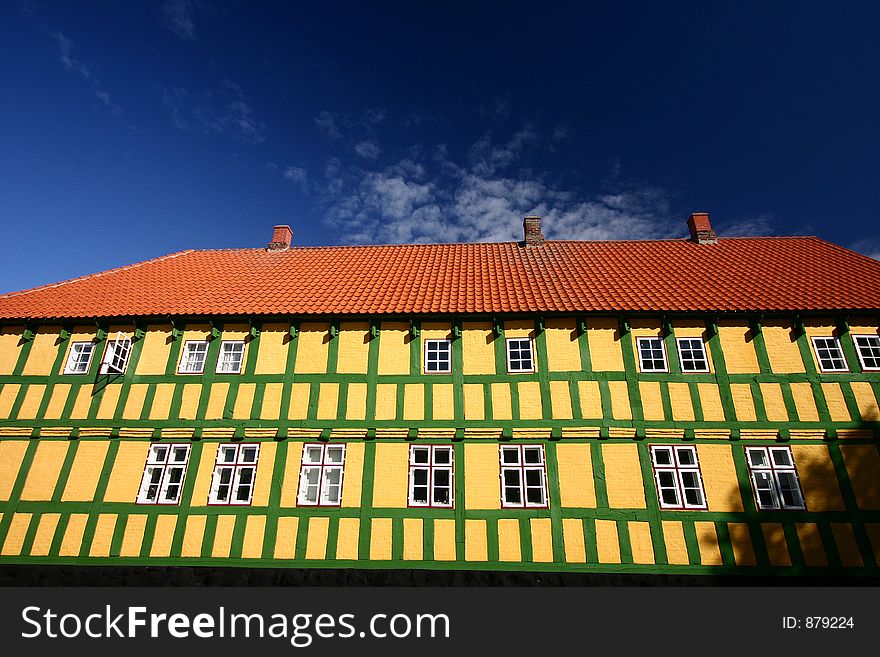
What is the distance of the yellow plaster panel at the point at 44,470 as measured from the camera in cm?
1033

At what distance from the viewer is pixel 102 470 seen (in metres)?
10.5

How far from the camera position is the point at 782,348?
10891mm

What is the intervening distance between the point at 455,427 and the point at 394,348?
2.44 m

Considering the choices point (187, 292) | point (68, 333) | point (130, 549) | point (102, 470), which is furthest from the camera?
point (187, 292)

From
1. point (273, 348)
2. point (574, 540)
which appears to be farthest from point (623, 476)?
point (273, 348)

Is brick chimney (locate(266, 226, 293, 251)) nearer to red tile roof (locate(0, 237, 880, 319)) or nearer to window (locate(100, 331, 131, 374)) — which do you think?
red tile roof (locate(0, 237, 880, 319))

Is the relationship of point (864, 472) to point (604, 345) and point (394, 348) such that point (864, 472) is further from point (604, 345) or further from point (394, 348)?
point (394, 348)

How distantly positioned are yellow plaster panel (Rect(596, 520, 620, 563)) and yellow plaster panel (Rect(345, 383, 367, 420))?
5.62 m

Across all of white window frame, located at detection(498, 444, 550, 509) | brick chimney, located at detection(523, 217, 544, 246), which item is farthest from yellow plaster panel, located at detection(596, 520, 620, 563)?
brick chimney, located at detection(523, 217, 544, 246)

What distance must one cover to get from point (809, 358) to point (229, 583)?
13700mm
